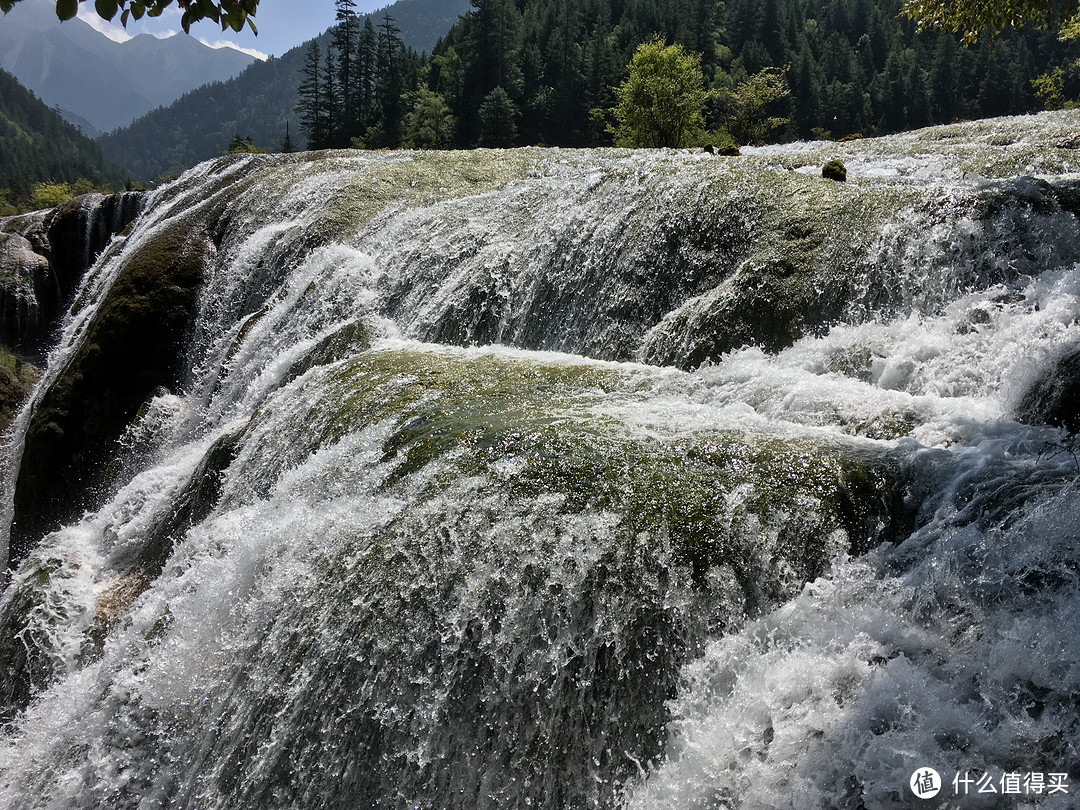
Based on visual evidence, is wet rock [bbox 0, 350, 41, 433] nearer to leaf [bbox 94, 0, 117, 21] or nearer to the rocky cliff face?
the rocky cliff face

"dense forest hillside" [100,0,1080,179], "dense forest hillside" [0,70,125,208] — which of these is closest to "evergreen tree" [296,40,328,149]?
"dense forest hillside" [100,0,1080,179]

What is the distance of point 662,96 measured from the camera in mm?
28547

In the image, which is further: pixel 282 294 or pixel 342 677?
pixel 282 294

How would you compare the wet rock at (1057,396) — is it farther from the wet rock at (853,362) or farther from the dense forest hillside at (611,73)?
the dense forest hillside at (611,73)

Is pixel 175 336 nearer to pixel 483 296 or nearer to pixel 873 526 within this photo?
pixel 483 296

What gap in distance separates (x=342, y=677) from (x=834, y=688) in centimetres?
236

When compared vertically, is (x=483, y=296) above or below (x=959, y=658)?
above

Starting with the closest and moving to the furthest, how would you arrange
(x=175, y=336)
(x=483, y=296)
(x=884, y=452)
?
(x=884, y=452) < (x=483, y=296) < (x=175, y=336)

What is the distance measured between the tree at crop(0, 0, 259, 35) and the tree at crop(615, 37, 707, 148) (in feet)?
91.8

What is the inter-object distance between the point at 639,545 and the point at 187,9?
329cm

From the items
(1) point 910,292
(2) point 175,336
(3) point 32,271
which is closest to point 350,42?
(3) point 32,271

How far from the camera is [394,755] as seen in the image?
3.43m

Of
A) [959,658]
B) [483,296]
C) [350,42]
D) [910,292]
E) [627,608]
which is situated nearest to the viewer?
[959,658]

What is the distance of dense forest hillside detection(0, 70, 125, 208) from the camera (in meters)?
113
